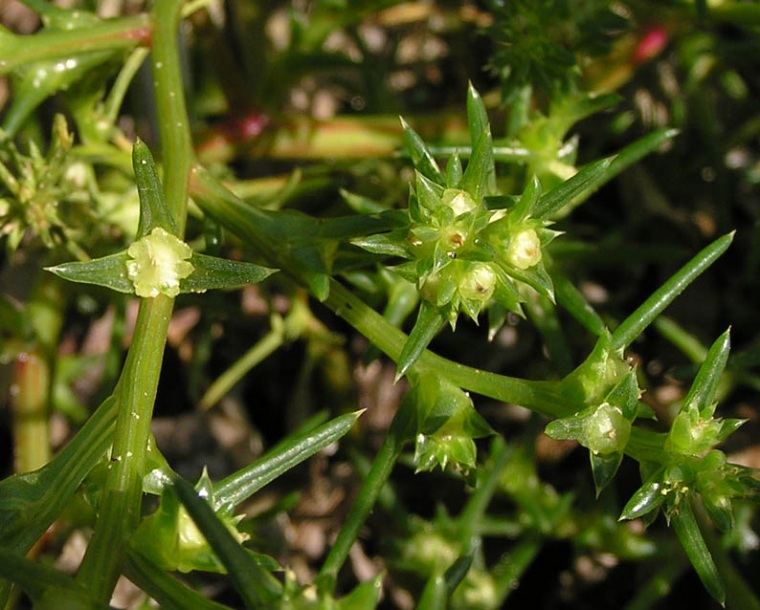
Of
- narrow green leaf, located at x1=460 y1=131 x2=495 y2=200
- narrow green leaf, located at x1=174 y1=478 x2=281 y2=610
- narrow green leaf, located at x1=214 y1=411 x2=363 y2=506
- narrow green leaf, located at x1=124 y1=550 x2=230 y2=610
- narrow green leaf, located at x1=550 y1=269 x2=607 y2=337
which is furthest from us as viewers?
narrow green leaf, located at x1=550 y1=269 x2=607 y2=337

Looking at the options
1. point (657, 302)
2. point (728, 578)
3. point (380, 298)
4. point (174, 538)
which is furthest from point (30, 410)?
point (728, 578)

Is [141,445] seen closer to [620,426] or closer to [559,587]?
[620,426]

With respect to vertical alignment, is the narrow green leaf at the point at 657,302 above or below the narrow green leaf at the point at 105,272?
below

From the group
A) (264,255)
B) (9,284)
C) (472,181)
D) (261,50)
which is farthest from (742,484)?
(9,284)

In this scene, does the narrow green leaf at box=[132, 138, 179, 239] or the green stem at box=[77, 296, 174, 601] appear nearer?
the green stem at box=[77, 296, 174, 601]

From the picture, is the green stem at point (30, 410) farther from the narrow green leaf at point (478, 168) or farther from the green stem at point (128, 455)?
the narrow green leaf at point (478, 168)

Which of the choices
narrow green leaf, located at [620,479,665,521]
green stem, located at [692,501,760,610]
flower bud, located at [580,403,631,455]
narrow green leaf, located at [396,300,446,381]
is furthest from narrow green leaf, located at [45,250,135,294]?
green stem, located at [692,501,760,610]

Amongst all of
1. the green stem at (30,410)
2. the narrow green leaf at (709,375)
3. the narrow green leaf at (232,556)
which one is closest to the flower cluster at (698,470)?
the narrow green leaf at (709,375)

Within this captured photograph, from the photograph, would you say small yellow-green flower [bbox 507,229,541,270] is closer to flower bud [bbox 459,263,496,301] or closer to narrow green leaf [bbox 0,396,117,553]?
flower bud [bbox 459,263,496,301]
